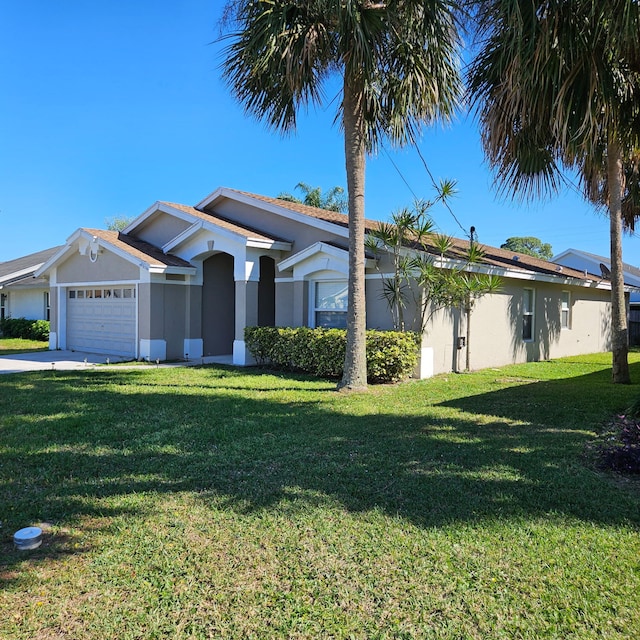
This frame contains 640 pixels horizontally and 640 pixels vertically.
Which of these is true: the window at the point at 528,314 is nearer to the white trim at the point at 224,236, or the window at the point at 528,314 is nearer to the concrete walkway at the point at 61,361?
the white trim at the point at 224,236

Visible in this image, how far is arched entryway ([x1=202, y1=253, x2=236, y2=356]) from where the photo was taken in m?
16.8

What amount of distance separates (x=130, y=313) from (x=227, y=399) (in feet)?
27.7

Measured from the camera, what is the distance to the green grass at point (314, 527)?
2994 mm

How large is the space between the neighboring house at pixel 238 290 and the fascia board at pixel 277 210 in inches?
1.6

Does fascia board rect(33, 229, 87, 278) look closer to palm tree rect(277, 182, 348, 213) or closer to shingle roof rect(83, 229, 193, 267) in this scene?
shingle roof rect(83, 229, 193, 267)

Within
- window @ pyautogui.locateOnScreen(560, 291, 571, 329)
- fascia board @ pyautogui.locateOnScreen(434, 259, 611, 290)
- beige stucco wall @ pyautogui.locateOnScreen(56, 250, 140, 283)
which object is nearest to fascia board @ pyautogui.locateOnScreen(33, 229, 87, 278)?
beige stucco wall @ pyautogui.locateOnScreen(56, 250, 140, 283)

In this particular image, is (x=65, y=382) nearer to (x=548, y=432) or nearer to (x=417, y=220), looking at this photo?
(x=417, y=220)

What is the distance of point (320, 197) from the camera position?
3872 centimetres

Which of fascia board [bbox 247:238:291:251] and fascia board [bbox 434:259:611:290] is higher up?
fascia board [bbox 247:238:291:251]

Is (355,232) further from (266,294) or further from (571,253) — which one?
(571,253)

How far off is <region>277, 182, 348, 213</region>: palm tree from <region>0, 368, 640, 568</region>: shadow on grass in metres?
29.8

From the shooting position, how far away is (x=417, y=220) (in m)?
12.4

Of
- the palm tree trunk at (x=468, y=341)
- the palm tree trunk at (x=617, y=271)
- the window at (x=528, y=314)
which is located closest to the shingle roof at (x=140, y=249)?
the palm tree trunk at (x=468, y=341)

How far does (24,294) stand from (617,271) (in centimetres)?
2765
